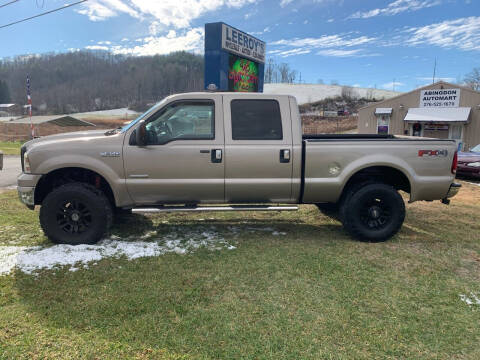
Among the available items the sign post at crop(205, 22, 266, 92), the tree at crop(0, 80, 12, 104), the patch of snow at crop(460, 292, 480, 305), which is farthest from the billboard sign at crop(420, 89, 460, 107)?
the tree at crop(0, 80, 12, 104)

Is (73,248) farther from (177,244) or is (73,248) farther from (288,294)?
(288,294)

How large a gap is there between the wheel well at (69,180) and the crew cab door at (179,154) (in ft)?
1.42

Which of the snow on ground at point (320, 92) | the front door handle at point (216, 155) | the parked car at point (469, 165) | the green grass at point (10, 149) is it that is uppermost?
the snow on ground at point (320, 92)

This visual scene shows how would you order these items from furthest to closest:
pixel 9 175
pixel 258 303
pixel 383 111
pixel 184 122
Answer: pixel 383 111
pixel 9 175
pixel 184 122
pixel 258 303

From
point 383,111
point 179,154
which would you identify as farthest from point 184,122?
point 383,111

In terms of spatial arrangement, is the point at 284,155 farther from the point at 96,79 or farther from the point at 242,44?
the point at 96,79

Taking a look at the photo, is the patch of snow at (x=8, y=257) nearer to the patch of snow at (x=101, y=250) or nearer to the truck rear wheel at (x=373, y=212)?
the patch of snow at (x=101, y=250)

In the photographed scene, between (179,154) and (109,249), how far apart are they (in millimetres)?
1495

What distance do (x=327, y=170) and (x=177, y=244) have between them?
2259 mm

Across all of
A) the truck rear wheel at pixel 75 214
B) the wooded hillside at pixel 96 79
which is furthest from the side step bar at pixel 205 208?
the wooded hillside at pixel 96 79

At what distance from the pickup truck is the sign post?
5.93m

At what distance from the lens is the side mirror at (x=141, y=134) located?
436 cm

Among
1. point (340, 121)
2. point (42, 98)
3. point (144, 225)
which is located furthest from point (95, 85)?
point (144, 225)

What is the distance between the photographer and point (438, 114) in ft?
75.2
